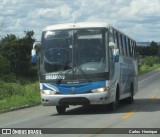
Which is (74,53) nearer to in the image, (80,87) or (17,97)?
(80,87)

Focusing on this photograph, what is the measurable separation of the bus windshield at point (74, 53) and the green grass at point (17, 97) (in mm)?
4707

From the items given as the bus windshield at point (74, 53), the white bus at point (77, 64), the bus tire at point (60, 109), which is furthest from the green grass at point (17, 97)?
the bus windshield at point (74, 53)

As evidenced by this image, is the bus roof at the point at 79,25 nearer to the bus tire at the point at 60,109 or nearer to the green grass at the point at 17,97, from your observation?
the bus tire at the point at 60,109

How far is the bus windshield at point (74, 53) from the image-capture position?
17.5 metres

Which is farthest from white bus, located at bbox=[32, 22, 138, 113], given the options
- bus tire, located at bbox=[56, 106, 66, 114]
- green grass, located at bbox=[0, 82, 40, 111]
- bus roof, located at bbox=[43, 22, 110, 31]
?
green grass, located at bbox=[0, 82, 40, 111]

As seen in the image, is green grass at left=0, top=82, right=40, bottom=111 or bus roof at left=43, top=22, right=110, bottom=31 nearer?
bus roof at left=43, top=22, right=110, bottom=31

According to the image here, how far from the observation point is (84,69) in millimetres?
17453

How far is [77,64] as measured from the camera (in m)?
17.5

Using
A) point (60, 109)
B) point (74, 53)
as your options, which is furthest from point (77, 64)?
point (60, 109)

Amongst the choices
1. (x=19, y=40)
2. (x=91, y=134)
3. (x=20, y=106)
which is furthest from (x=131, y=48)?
(x=19, y=40)

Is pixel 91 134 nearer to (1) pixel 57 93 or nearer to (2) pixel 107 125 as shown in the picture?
(2) pixel 107 125

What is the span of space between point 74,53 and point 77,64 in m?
0.42

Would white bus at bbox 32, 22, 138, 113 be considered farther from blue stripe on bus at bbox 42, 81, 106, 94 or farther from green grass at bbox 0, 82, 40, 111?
green grass at bbox 0, 82, 40, 111

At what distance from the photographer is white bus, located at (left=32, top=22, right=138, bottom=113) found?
685 inches
